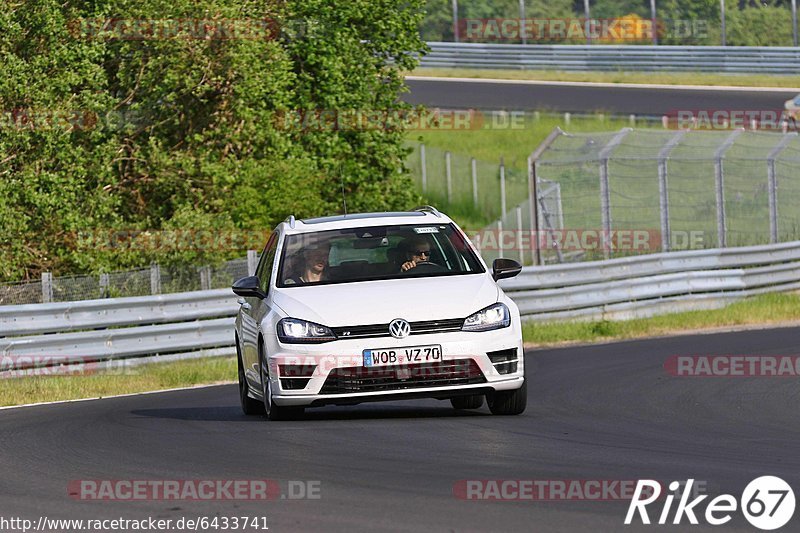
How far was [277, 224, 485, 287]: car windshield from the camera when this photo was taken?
12.0 meters

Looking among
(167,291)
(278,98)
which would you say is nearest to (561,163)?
(278,98)

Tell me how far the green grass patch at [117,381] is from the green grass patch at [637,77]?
3449 centimetres

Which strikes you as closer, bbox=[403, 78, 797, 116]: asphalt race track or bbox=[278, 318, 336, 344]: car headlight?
bbox=[278, 318, 336, 344]: car headlight

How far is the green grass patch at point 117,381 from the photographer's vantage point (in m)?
17.0

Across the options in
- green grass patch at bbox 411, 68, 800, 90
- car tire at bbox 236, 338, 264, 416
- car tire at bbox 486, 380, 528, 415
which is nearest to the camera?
car tire at bbox 486, 380, 528, 415

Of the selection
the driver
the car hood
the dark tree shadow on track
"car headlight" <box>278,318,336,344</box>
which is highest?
the driver

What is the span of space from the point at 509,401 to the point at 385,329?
1191 millimetres

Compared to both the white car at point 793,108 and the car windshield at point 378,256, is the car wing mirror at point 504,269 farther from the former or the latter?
the white car at point 793,108

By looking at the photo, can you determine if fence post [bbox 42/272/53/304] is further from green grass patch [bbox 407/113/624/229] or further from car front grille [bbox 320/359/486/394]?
green grass patch [bbox 407/113/624/229]

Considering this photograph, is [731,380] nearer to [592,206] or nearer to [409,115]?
[409,115]

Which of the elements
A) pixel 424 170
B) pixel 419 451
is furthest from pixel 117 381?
pixel 424 170

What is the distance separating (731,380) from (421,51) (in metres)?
A: 20.2

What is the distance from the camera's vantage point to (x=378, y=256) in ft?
40.0

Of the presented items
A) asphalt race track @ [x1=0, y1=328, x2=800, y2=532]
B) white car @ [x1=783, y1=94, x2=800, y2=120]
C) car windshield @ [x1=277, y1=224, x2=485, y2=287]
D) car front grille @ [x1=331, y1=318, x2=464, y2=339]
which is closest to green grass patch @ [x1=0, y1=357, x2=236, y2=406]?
asphalt race track @ [x1=0, y1=328, x2=800, y2=532]
